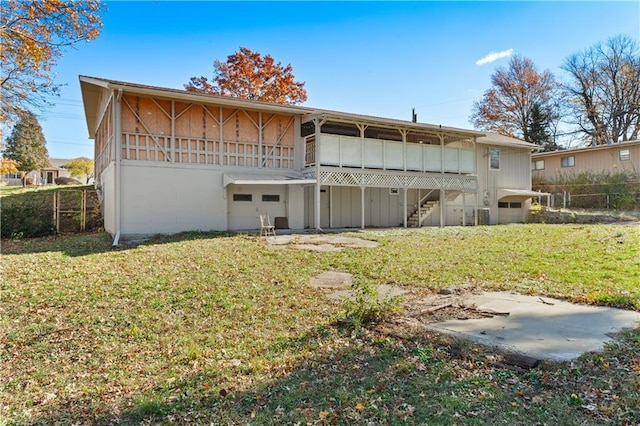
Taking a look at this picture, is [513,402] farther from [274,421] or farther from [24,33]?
[24,33]

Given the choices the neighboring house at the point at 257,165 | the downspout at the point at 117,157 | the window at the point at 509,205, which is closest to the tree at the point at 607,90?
the window at the point at 509,205

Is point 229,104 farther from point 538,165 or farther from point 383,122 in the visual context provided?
point 538,165

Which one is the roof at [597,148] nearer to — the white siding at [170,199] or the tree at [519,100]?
the tree at [519,100]

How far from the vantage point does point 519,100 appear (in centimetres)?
3884

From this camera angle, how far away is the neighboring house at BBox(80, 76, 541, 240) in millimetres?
14312

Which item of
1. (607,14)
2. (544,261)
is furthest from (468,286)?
(607,14)

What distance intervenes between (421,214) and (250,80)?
700 inches

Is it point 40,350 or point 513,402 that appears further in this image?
point 40,350

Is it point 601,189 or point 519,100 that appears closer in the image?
point 601,189

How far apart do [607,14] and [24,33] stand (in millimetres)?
16815

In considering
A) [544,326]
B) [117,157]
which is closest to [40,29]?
[117,157]

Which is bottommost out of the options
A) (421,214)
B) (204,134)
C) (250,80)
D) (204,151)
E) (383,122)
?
(421,214)

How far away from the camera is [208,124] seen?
15625mm

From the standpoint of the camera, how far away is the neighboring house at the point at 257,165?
563 inches
